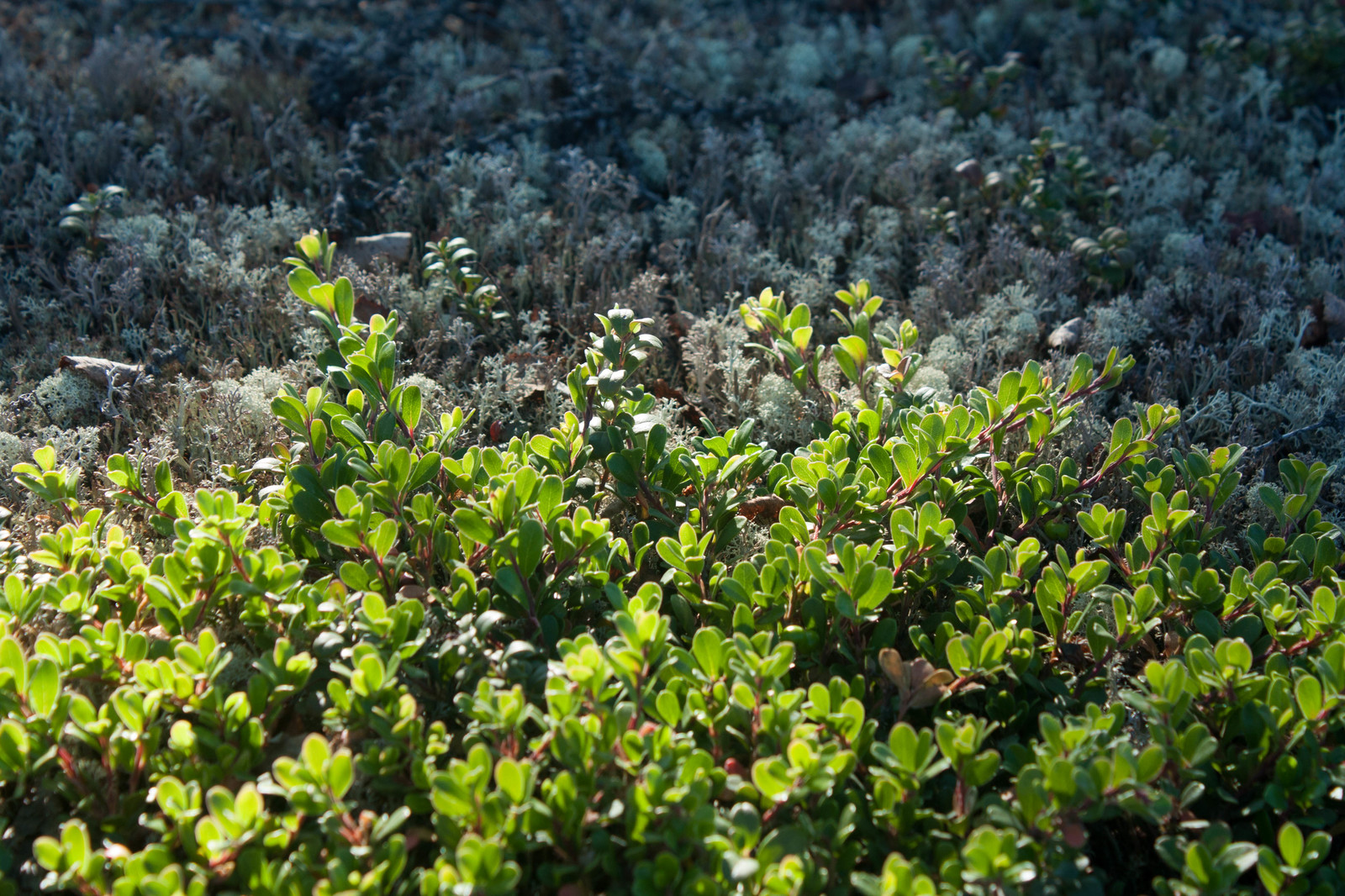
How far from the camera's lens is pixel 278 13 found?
6895 millimetres

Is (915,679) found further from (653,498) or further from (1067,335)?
(1067,335)

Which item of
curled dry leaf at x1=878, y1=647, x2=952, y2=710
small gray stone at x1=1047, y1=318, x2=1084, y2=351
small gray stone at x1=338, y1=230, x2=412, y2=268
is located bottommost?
small gray stone at x1=1047, y1=318, x2=1084, y2=351

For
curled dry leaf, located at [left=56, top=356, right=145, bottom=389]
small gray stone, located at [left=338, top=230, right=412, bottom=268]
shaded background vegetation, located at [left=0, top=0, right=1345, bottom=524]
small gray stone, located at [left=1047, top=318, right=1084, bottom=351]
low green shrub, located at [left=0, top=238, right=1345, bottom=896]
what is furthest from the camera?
small gray stone, located at [left=338, top=230, right=412, bottom=268]

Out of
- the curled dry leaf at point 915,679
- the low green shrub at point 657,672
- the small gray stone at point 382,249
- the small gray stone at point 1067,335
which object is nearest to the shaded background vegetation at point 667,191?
the small gray stone at point 1067,335

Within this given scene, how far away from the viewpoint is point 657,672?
2105mm

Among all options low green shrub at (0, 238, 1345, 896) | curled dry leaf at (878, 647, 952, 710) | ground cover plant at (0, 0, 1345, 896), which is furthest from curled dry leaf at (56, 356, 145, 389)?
curled dry leaf at (878, 647, 952, 710)

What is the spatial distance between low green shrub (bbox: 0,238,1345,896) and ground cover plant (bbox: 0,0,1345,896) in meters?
0.01

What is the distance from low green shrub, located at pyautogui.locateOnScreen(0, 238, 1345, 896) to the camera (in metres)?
1.86

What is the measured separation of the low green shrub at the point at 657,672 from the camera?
6.09 ft

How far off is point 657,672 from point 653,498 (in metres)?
0.70

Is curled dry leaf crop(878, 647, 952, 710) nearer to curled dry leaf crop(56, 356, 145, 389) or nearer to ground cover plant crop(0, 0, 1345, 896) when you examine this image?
ground cover plant crop(0, 0, 1345, 896)

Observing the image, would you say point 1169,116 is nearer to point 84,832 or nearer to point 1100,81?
point 1100,81

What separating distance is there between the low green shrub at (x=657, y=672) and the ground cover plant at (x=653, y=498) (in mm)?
14

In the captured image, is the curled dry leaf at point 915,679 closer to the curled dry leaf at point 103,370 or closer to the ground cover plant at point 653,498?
the ground cover plant at point 653,498
